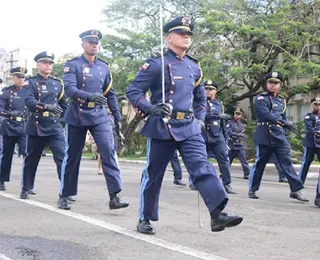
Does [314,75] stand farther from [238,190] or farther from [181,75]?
[181,75]

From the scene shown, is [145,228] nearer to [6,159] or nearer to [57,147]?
[57,147]

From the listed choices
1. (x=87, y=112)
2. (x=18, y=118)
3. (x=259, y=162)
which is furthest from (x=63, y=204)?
(x=259, y=162)

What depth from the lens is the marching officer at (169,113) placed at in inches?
219

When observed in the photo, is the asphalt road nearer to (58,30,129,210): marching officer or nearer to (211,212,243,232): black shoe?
(211,212,243,232): black shoe

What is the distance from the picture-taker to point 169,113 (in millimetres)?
5367

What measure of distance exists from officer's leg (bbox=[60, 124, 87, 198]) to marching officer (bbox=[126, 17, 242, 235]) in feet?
5.62

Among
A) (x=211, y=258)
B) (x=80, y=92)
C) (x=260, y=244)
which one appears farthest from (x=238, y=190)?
(x=211, y=258)

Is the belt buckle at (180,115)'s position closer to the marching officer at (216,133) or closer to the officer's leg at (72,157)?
the officer's leg at (72,157)

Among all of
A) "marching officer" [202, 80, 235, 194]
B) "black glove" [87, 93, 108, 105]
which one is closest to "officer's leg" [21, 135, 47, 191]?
"black glove" [87, 93, 108, 105]

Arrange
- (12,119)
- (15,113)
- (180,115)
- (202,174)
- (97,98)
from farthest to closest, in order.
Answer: (15,113) < (12,119) < (97,98) < (180,115) < (202,174)

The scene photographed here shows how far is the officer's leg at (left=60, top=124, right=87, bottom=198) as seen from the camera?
7324 mm

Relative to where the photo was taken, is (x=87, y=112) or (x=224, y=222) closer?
(x=224, y=222)

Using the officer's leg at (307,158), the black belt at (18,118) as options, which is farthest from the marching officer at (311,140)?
the black belt at (18,118)

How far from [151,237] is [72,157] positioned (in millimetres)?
2078
